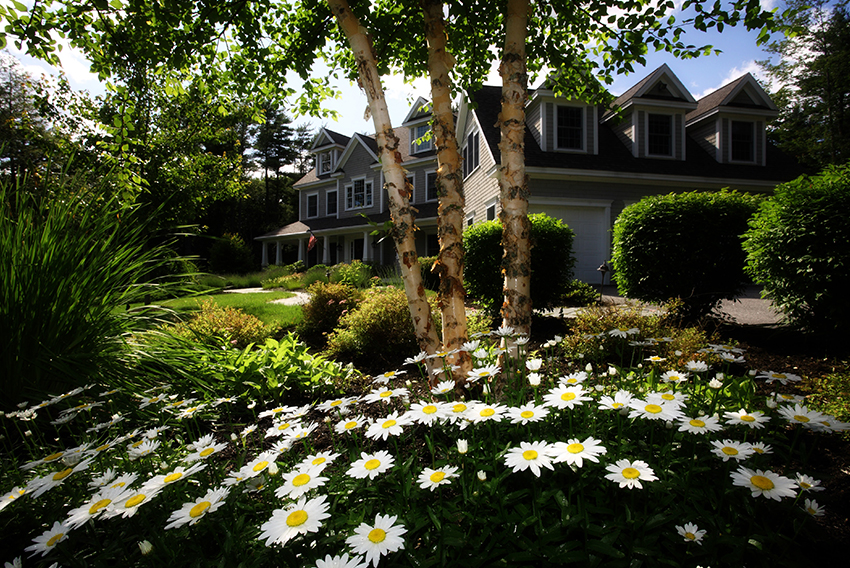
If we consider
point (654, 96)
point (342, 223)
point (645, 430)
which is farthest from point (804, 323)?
point (342, 223)

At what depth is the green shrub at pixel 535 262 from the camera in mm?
6363

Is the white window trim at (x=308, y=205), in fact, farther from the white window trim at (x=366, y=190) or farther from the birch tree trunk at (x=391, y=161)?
the birch tree trunk at (x=391, y=161)

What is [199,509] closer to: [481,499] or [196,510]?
[196,510]

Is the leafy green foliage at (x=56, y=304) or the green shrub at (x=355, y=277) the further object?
the green shrub at (x=355, y=277)

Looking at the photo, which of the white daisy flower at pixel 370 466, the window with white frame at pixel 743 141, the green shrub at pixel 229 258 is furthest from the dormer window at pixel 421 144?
the white daisy flower at pixel 370 466

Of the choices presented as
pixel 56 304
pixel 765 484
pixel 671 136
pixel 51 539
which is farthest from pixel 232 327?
pixel 671 136

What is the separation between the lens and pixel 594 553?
1140 millimetres

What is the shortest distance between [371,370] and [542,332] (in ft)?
8.25

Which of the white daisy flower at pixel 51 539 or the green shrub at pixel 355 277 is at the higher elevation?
the green shrub at pixel 355 277

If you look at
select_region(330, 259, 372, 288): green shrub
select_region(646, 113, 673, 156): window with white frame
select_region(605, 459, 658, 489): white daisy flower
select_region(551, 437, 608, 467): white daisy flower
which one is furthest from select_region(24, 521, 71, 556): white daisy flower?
select_region(646, 113, 673, 156): window with white frame

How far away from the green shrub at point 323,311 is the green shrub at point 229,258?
17577mm

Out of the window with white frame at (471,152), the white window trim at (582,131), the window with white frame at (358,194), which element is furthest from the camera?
the window with white frame at (358,194)

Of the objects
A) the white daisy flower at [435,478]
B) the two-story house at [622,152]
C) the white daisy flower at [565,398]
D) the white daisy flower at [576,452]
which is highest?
the two-story house at [622,152]

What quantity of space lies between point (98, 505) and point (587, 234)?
12.2m
